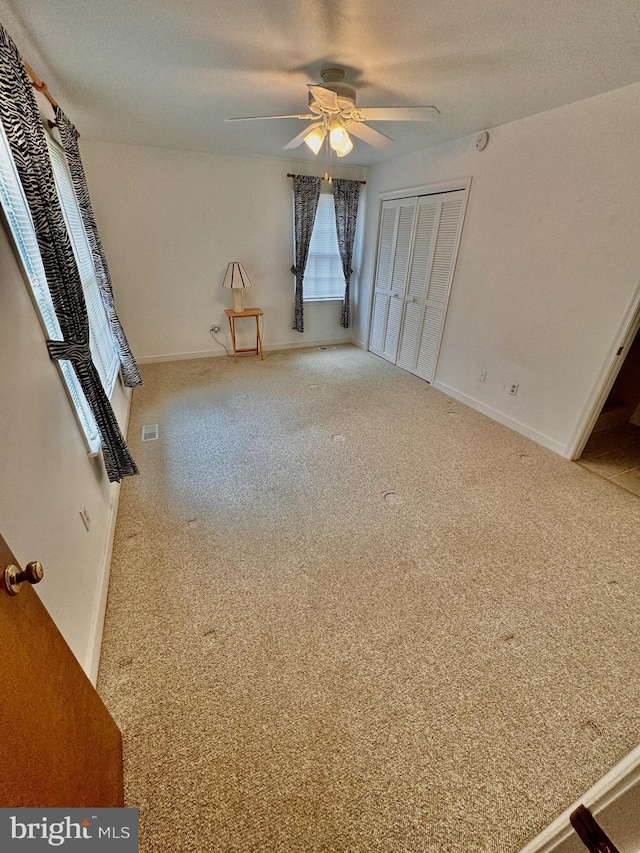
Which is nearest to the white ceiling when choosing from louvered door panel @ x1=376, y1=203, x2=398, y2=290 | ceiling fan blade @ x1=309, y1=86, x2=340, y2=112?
ceiling fan blade @ x1=309, y1=86, x2=340, y2=112

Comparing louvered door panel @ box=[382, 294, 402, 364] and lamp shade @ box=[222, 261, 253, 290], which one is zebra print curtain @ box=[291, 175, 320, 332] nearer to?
lamp shade @ box=[222, 261, 253, 290]

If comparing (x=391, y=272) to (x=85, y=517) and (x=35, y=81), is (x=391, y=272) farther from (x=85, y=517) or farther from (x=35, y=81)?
(x=85, y=517)

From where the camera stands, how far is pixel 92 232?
2.71m

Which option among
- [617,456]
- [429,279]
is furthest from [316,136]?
[617,456]

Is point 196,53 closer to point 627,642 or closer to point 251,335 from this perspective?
point 251,335

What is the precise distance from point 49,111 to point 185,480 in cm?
256

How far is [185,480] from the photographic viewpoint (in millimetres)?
2398

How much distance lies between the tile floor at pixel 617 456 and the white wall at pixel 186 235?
12.8 ft

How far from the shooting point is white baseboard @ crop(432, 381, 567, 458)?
283 centimetres

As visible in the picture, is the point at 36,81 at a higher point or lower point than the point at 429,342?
higher

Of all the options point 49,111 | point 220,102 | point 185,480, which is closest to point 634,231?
point 220,102

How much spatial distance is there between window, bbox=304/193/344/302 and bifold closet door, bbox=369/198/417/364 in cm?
67

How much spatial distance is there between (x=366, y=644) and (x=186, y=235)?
4.43m

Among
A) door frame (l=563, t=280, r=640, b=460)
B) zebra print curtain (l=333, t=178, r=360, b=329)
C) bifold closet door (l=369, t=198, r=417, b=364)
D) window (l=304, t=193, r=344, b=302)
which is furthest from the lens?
window (l=304, t=193, r=344, b=302)
